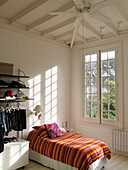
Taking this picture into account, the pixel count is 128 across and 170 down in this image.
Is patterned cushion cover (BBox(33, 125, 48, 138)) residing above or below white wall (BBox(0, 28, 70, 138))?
below

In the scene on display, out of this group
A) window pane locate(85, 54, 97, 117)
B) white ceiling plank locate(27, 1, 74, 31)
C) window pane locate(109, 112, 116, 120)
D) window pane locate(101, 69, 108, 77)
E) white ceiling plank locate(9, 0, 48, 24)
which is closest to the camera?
white ceiling plank locate(9, 0, 48, 24)

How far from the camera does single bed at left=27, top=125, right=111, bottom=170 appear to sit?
10.5ft

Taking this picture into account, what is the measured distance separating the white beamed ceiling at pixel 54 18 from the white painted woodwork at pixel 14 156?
268 centimetres

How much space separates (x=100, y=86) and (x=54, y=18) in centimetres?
237

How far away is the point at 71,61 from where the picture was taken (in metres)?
5.69

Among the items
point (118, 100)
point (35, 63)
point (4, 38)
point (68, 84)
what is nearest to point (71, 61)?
point (68, 84)

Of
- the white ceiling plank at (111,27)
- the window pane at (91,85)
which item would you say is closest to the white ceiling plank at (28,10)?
the white ceiling plank at (111,27)

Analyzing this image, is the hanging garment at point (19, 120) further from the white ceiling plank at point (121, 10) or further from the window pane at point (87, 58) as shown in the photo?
the white ceiling plank at point (121, 10)

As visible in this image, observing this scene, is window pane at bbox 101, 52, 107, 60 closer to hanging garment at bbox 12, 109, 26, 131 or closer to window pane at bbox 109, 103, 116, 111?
window pane at bbox 109, 103, 116, 111

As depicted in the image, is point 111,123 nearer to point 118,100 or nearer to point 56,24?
point 118,100

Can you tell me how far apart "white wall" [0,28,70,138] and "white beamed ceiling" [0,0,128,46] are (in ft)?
0.93

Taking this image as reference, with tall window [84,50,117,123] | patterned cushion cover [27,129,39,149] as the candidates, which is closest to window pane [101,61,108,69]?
tall window [84,50,117,123]

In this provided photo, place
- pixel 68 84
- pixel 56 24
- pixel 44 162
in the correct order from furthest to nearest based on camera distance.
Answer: pixel 68 84 < pixel 56 24 < pixel 44 162

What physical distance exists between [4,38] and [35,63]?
104 centimetres
